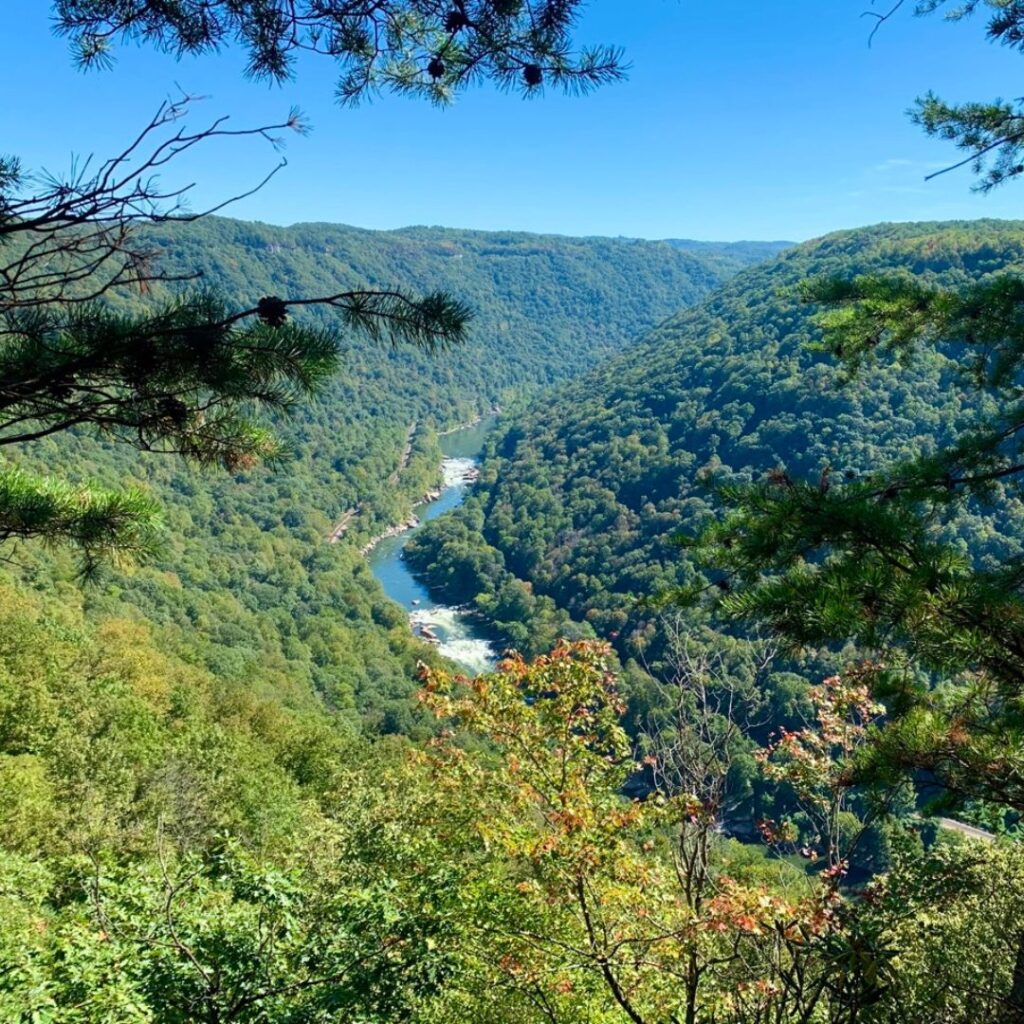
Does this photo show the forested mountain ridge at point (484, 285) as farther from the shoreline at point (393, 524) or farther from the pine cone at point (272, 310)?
the pine cone at point (272, 310)

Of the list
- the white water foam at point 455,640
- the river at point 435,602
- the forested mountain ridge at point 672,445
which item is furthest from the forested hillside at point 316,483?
the forested mountain ridge at point 672,445

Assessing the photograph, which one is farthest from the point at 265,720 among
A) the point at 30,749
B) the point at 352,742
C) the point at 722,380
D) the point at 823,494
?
the point at 722,380

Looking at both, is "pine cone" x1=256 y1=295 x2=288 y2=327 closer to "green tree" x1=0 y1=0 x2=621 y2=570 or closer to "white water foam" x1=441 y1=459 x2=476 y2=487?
"green tree" x1=0 y1=0 x2=621 y2=570

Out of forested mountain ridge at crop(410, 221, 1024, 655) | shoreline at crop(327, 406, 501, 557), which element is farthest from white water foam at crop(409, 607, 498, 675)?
shoreline at crop(327, 406, 501, 557)

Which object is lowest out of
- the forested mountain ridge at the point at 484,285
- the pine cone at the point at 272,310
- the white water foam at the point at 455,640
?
the white water foam at the point at 455,640

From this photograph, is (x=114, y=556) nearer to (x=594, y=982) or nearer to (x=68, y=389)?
(x=68, y=389)
